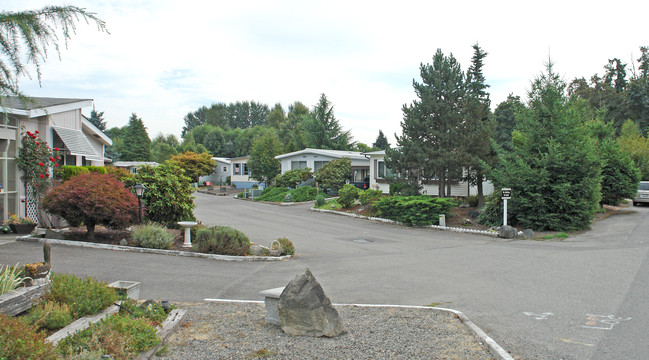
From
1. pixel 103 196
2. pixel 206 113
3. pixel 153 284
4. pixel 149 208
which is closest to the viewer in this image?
pixel 153 284

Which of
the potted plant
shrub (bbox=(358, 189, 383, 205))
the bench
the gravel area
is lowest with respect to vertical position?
the gravel area

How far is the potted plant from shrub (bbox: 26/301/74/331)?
30.2 ft

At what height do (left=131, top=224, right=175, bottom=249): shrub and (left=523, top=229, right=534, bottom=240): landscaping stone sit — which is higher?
(left=131, top=224, right=175, bottom=249): shrub

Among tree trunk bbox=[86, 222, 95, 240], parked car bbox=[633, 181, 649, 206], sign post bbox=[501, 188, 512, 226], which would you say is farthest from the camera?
parked car bbox=[633, 181, 649, 206]

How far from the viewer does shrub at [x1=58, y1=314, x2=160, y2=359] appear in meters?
4.56

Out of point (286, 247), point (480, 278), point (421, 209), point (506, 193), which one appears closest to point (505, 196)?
point (506, 193)

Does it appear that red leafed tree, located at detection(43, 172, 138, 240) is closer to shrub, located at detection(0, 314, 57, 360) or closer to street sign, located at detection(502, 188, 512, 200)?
shrub, located at detection(0, 314, 57, 360)

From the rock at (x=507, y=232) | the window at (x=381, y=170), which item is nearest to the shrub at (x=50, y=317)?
the rock at (x=507, y=232)

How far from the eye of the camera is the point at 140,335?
4.99 metres

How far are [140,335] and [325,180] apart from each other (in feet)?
95.2

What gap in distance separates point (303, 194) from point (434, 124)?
496 inches

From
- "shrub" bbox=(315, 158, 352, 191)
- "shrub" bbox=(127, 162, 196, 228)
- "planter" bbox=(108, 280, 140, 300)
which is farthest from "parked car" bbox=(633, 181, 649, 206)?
"planter" bbox=(108, 280, 140, 300)

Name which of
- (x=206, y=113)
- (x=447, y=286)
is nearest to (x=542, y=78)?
(x=447, y=286)

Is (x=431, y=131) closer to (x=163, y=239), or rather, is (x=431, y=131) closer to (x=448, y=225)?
(x=448, y=225)
